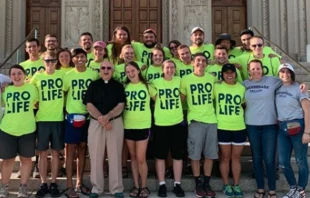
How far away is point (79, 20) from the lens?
41.5ft

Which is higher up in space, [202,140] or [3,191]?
[202,140]

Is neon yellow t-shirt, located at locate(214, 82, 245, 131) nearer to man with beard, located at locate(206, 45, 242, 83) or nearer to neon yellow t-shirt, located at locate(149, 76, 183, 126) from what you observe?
man with beard, located at locate(206, 45, 242, 83)

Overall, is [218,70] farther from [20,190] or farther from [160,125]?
[20,190]

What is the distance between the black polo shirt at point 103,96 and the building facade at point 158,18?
23.1 ft

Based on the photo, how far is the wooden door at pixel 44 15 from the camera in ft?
42.8

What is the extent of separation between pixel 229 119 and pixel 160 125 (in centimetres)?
106

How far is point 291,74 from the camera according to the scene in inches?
228

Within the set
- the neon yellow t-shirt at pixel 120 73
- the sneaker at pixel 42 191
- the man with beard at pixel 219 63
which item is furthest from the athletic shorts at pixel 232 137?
the sneaker at pixel 42 191

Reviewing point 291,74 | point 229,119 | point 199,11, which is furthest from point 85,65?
point 199,11

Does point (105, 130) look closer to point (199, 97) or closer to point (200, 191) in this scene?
point (199, 97)

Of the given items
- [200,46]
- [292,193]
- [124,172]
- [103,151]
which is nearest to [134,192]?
[124,172]

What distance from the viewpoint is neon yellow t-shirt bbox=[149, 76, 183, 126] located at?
19.7 ft

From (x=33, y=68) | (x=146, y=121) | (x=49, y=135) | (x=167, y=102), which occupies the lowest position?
(x=49, y=135)

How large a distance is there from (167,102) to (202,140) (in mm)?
797
